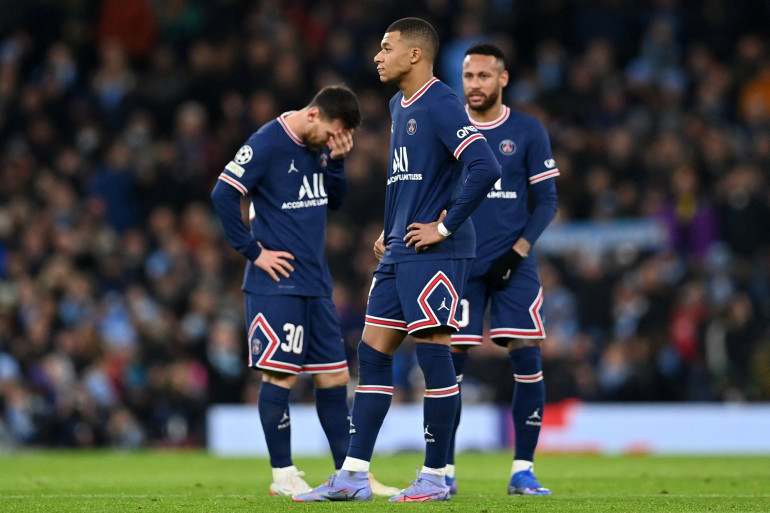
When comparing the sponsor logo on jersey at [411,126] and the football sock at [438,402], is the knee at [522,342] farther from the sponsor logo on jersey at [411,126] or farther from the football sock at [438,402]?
the sponsor logo on jersey at [411,126]

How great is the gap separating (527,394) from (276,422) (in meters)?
1.72

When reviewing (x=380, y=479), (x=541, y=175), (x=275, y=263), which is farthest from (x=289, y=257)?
(x=380, y=479)

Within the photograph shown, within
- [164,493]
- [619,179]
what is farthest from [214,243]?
[164,493]

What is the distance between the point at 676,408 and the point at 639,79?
596cm

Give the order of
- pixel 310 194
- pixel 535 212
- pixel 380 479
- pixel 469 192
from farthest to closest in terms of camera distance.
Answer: pixel 380 479 < pixel 535 212 < pixel 310 194 < pixel 469 192

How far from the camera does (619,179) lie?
17031 mm

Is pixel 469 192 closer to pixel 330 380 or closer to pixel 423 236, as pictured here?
pixel 423 236

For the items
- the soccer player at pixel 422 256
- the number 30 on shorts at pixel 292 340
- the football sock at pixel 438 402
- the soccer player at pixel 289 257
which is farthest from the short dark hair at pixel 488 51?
the football sock at pixel 438 402

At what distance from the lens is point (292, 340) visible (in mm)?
8039

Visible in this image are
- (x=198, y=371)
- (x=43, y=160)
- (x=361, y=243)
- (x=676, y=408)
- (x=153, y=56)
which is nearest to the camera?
(x=676, y=408)

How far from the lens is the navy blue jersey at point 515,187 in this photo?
8.51m

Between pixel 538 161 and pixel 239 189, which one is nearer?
pixel 239 189

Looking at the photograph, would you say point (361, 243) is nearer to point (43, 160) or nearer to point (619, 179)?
point (619, 179)

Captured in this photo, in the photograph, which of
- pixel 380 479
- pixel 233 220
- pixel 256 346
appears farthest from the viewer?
pixel 380 479
